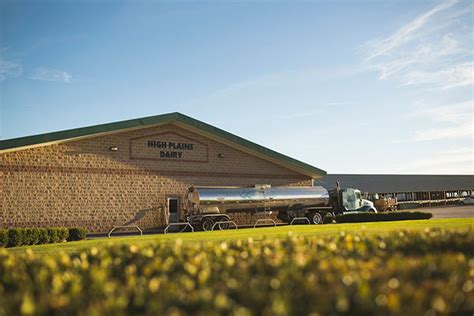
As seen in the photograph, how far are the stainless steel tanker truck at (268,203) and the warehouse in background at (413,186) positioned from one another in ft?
62.1

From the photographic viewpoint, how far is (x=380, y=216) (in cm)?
3025

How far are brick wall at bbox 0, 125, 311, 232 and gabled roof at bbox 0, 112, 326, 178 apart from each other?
1.29 feet

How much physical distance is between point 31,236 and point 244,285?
59.3 ft

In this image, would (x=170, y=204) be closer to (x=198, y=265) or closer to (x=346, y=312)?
(x=198, y=265)

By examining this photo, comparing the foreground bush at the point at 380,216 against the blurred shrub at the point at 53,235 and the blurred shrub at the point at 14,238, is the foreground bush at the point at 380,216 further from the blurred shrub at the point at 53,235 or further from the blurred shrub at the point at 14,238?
the blurred shrub at the point at 14,238

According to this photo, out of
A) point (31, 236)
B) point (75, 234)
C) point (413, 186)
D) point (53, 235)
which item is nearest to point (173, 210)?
point (75, 234)

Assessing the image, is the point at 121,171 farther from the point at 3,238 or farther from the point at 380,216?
the point at 380,216

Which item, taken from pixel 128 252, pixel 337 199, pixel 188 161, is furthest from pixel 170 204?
pixel 128 252

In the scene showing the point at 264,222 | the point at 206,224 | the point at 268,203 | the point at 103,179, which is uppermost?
the point at 103,179

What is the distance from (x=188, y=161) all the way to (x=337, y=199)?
11.1m

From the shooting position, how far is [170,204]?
2683cm

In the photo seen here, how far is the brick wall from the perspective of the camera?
73.3 feet

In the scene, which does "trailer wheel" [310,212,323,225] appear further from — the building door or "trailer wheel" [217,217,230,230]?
the building door

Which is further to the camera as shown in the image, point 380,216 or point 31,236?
point 380,216
